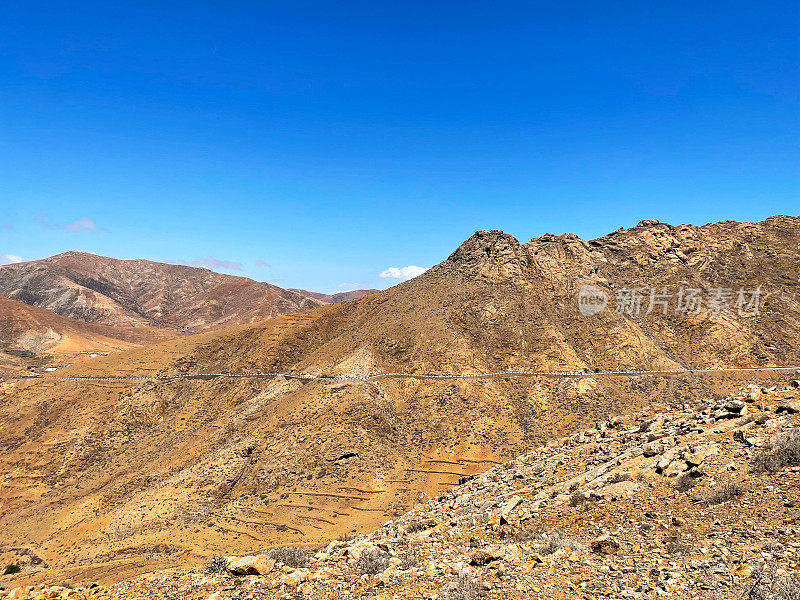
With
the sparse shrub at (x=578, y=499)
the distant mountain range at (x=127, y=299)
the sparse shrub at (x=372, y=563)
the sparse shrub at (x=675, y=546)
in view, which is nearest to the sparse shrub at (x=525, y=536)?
the sparse shrub at (x=578, y=499)

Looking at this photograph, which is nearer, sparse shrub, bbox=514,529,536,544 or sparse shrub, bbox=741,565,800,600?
sparse shrub, bbox=741,565,800,600

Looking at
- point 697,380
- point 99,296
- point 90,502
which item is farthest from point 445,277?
point 99,296

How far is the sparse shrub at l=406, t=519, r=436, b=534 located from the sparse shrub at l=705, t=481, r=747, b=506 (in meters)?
7.83

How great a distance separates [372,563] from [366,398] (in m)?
25.2

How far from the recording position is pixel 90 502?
2892 cm

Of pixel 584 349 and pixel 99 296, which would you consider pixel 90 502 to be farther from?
pixel 99 296

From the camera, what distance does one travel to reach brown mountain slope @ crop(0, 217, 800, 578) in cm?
2527

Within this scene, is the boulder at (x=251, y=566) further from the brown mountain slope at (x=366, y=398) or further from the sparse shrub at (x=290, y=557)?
the brown mountain slope at (x=366, y=398)

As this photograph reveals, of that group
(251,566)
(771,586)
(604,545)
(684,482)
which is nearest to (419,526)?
(251,566)

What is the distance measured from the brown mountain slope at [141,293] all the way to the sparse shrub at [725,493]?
134 meters

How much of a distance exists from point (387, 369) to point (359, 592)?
30434 mm

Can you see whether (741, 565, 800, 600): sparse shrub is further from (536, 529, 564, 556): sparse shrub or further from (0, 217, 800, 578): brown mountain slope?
(0, 217, 800, 578): brown mountain slope

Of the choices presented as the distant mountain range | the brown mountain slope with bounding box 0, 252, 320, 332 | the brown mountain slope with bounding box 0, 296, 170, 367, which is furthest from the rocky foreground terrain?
the brown mountain slope with bounding box 0, 252, 320, 332

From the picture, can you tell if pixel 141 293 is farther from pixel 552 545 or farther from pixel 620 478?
pixel 552 545
